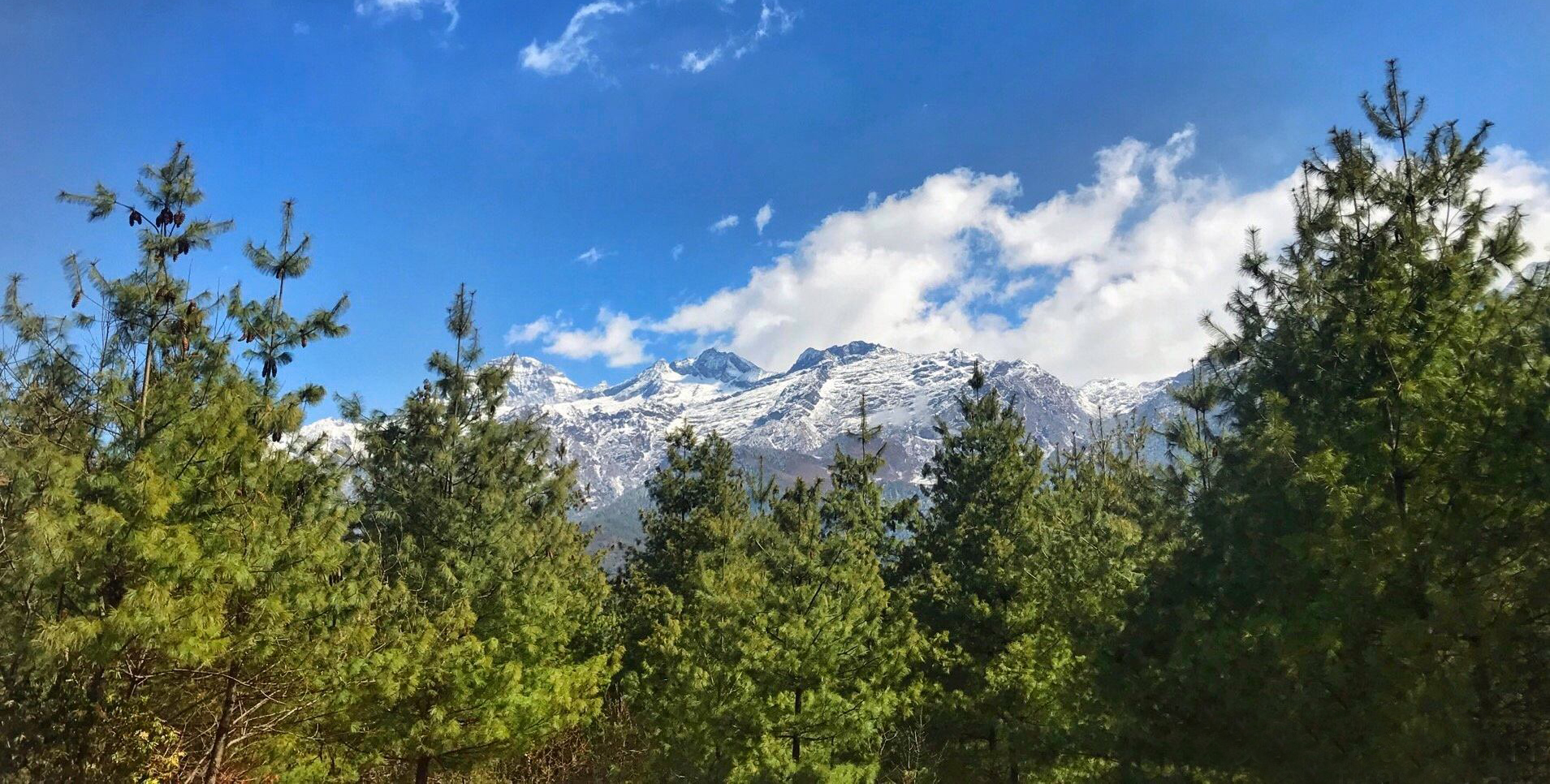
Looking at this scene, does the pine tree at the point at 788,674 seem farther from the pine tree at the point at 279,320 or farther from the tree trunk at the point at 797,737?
the pine tree at the point at 279,320

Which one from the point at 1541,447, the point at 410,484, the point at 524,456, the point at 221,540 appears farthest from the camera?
the point at 524,456

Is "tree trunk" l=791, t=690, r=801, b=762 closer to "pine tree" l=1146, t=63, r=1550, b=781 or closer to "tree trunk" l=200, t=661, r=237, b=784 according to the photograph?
"pine tree" l=1146, t=63, r=1550, b=781

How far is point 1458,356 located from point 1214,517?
3.22 metres

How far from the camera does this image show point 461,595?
1617cm

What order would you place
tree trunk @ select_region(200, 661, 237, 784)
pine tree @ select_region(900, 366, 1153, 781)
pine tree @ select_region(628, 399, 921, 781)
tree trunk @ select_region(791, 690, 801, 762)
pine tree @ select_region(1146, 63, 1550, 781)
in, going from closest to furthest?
pine tree @ select_region(1146, 63, 1550, 781), tree trunk @ select_region(200, 661, 237, 784), pine tree @ select_region(900, 366, 1153, 781), pine tree @ select_region(628, 399, 921, 781), tree trunk @ select_region(791, 690, 801, 762)

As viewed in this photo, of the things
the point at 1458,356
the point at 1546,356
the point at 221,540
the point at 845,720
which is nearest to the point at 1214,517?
the point at 1458,356

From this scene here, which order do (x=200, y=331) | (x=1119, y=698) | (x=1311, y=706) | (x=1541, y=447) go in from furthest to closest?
(x=1119, y=698) < (x=200, y=331) < (x=1311, y=706) < (x=1541, y=447)

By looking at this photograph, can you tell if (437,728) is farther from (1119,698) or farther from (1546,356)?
(1546,356)

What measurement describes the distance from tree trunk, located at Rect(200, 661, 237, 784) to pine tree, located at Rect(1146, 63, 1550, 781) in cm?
1180

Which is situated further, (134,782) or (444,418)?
(444,418)

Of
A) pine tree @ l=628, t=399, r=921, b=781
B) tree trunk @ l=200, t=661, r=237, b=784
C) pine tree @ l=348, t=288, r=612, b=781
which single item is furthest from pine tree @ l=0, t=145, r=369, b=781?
pine tree @ l=628, t=399, r=921, b=781

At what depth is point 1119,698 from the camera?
11398 millimetres

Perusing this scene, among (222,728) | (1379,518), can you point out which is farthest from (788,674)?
(1379,518)

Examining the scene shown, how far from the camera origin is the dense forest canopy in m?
7.71
